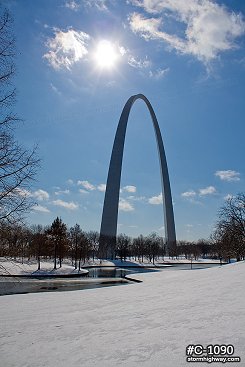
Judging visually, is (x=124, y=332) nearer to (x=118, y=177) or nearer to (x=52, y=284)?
(x=52, y=284)

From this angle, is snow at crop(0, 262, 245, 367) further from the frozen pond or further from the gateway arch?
the gateway arch

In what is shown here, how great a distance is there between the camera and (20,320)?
816cm

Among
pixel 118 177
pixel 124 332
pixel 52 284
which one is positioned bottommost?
pixel 52 284

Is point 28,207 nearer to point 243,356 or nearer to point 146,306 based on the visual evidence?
point 146,306

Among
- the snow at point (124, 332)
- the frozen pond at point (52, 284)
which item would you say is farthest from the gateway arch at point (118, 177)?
the snow at point (124, 332)

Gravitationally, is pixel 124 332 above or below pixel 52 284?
above

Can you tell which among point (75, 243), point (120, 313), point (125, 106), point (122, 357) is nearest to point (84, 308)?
point (120, 313)

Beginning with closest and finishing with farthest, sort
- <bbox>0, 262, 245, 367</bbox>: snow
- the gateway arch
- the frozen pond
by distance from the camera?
<bbox>0, 262, 245, 367</bbox>: snow < the frozen pond < the gateway arch

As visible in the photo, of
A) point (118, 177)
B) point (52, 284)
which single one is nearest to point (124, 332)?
point (52, 284)

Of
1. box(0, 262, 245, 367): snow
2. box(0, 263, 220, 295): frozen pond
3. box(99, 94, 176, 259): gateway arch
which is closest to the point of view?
box(0, 262, 245, 367): snow

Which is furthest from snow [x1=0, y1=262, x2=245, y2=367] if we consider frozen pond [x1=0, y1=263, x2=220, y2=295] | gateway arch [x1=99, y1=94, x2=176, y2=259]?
gateway arch [x1=99, y1=94, x2=176, y2=259]

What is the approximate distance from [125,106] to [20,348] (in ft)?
196

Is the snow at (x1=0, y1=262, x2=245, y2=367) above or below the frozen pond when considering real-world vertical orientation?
above

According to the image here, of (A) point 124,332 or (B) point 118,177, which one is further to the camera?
(B) point 118,177
